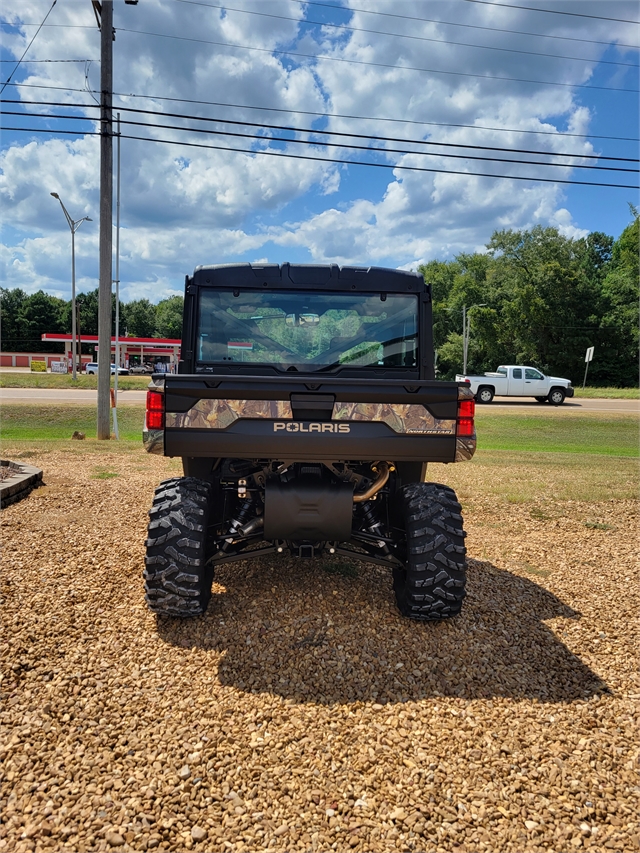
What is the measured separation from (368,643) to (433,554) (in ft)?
2.12

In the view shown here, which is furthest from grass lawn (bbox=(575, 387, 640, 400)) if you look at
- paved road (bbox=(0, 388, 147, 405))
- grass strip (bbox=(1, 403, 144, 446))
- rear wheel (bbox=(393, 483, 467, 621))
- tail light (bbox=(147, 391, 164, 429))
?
tail light (bbox=(147, 391, 164, 429))

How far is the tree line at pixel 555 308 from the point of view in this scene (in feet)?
157

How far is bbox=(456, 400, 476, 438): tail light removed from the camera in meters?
3.56

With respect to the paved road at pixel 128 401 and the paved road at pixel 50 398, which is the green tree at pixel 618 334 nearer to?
the paved road at pixel 128 401

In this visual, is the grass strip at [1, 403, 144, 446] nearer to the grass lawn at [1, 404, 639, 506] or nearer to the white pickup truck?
the grass lawn at [1, 404, 639, 506]

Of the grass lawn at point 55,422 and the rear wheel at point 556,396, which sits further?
the rear wheel at point 556,396

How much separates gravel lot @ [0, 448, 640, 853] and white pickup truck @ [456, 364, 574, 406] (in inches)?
964

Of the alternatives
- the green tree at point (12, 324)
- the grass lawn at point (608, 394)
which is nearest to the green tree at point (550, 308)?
the grass lawn at point (608, 394)

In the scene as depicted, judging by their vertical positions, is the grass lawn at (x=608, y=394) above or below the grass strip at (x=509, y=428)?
above

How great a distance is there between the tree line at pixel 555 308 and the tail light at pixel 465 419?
4853cm

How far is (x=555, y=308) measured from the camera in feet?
164

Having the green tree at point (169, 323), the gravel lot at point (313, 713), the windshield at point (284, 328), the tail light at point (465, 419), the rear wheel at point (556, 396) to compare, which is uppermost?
the green tree at point (169, 323)

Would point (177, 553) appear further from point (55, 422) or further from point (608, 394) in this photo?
point (608, 394)

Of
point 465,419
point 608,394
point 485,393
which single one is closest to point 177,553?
point 465,419
